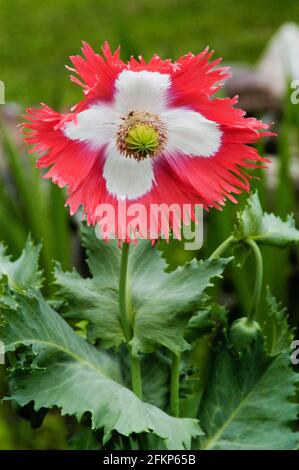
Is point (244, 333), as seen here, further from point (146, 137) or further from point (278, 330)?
point (146, 137)

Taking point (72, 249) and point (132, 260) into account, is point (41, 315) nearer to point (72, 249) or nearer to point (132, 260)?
point (132, 260)

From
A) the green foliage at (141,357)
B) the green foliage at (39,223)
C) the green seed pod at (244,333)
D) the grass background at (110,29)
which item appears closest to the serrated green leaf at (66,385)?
the green foliage at (141,357)

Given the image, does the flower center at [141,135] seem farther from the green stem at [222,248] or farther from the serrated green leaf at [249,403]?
the serrated green leaf at [249,403]

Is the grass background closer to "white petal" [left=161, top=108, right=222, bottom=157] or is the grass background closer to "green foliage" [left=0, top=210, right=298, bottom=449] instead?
"green foliage" [left=0, top=210, right=298, bottom=449]

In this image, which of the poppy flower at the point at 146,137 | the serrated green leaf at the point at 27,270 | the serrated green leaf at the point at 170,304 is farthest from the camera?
the serrated green leaf at the point at 27,270

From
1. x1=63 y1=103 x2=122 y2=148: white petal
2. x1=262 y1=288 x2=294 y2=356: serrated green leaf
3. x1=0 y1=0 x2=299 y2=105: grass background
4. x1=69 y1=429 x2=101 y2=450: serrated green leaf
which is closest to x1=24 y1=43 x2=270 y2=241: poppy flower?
x1=63 y1=103 x2=122 y2=148: white petal

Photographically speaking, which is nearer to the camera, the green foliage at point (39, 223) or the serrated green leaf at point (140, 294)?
the serrated green leaf at point (140, 294)
